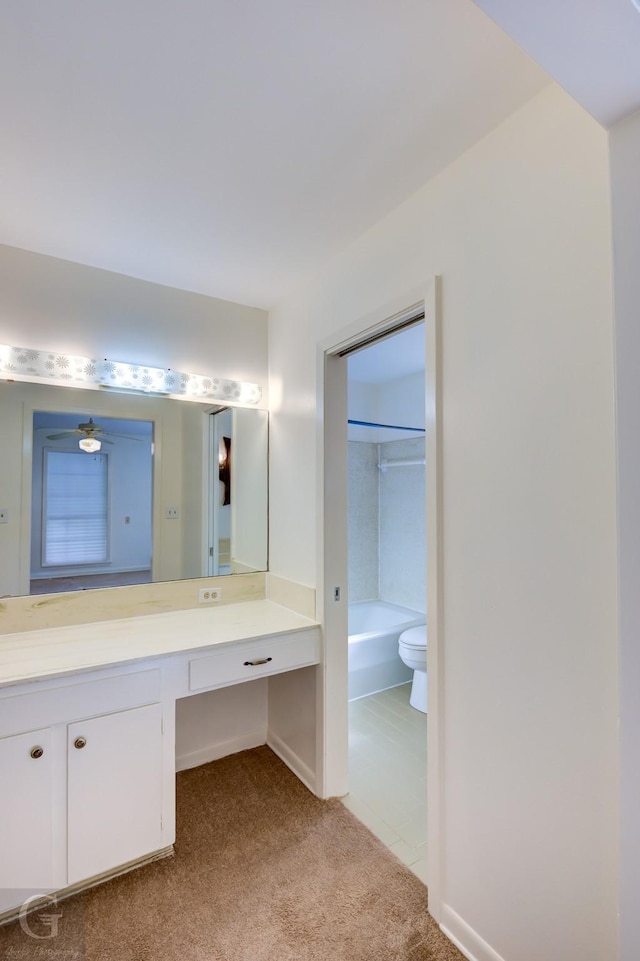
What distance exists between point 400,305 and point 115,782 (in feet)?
6.51

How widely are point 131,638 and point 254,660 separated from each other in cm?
51

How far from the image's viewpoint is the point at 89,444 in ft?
7.07

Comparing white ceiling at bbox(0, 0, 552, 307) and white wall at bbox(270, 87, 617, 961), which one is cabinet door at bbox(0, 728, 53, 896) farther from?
white ceiling at bbox(0, 0, 552, 307)

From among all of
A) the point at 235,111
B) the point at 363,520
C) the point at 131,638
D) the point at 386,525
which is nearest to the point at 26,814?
the point at 131,638

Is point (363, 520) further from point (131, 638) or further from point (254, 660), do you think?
point (131, 638)

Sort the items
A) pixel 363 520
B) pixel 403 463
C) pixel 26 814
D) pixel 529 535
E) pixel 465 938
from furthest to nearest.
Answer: pixel 363 520, pixel 403 463, pixel 26 814, pixel 465 938, pixel 529 535

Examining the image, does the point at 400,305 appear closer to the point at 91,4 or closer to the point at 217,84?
the point at 217,84

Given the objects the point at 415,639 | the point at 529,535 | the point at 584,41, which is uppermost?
the point at 584,41

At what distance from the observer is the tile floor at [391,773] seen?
1841mm

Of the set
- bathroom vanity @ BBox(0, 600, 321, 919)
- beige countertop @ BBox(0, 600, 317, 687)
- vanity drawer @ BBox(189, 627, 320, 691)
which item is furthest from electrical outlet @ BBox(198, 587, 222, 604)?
vanity drawer @ BBox(189, 627, 320, 691)

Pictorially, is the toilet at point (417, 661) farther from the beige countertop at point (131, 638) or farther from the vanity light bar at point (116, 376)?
the vanity light bar at point (116, 376)

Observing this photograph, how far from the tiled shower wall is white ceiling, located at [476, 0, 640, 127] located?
2.90 meters

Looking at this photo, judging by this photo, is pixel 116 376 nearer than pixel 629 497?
No

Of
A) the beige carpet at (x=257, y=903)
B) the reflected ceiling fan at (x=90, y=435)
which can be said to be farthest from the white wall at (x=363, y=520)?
the reflected ceiling fan at (x=90, y=435)
